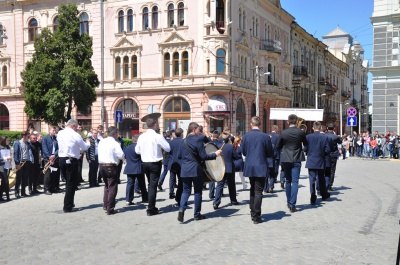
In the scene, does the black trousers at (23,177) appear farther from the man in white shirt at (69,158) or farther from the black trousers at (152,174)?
the black trousers at (152,174)

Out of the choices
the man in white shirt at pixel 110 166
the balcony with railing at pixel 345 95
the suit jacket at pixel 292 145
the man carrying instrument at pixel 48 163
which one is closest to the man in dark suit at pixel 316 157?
the suit jacket at pixel 292 145

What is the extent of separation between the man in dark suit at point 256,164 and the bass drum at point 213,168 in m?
1.09

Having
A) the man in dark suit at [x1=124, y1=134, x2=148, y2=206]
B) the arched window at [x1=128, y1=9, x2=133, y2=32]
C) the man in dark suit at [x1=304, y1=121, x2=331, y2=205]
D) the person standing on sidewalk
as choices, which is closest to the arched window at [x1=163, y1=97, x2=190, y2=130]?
the arched window at [x1=128, y1=9, x2=133, y2=32]

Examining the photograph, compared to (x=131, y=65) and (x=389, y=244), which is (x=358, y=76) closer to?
(x=131, y=65)

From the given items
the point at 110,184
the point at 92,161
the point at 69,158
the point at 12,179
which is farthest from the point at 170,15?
the point at 110,184

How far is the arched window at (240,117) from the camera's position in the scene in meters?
37.6

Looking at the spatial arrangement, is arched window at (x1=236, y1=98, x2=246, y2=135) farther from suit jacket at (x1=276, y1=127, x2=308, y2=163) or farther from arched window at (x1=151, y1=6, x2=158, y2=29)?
suit jacket at (x1=276, y1=127, x2=308, y2=163)

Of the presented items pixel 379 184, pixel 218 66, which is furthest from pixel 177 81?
pixel 379 184

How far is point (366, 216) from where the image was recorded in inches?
367

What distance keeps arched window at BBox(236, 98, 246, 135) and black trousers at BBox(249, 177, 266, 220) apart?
93.8ft

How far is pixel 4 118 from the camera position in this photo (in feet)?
141

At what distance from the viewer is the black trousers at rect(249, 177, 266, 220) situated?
28.7ft

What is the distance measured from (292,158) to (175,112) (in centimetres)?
2695

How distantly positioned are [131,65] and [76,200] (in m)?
27.0
